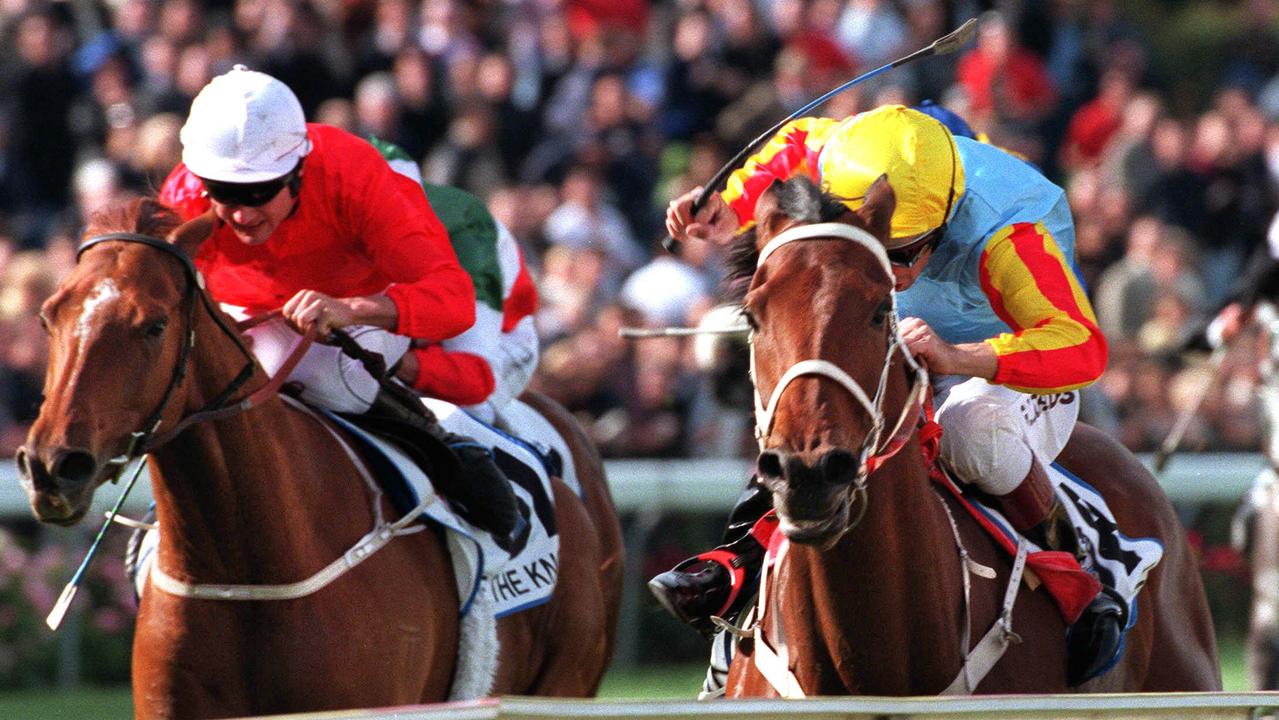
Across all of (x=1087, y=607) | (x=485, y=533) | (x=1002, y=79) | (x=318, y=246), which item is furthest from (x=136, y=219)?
(x=1002, y=79)

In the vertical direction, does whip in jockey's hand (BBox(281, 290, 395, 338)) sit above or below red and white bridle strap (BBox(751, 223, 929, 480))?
below

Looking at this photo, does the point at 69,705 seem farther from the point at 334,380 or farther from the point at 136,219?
the point at 136,219

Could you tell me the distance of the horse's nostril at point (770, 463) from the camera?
361 centimetres

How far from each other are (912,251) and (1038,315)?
29 centimetres

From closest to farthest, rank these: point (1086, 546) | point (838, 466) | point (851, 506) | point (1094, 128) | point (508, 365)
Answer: point (838, 466) → point (851, 506) → point (1086, 546) → point (508, 365) → point (1094, 128)

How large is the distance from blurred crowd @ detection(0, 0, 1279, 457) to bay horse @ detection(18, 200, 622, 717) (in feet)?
14.2

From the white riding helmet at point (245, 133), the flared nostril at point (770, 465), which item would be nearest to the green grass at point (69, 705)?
the white riding helmet at point (245, 133)

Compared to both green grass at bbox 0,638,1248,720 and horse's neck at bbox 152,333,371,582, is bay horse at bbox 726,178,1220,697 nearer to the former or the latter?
horse's neck at bbox 152,333,371,582

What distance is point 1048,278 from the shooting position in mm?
4371

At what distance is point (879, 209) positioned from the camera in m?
3.97

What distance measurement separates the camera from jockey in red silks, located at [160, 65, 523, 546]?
4.77 meters

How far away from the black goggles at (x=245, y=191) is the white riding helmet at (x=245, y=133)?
17mm

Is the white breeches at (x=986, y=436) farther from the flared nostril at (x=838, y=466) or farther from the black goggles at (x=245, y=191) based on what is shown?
the black goggles at (x=245, y=191)

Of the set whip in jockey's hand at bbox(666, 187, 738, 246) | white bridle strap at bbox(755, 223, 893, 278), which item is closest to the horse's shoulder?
whip in jockey's hand at bbox(666, 187, 738, 246)
